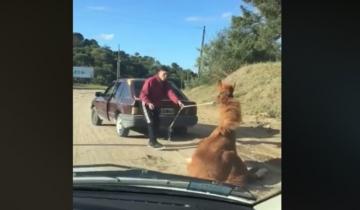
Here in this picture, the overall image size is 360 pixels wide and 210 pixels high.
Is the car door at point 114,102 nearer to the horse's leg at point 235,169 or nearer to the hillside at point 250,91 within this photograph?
the hillside at point 250,91

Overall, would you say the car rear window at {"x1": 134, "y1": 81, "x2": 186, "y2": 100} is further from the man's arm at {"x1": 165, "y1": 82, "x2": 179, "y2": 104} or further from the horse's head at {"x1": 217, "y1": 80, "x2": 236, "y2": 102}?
the horse's head at {"x1": 217, "y1": 80, "x2": 236, "y2": 102}

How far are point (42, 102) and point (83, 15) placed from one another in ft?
4.65

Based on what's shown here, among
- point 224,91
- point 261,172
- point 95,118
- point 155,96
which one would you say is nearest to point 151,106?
point 155,96

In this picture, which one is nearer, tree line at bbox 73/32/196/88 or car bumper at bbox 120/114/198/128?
tree line at bbox 73/32/196/88

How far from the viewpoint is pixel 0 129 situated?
1174mm

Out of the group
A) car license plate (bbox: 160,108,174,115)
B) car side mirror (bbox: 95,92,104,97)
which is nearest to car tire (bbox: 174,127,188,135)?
car license plate (bbox: 160,108,174,115)

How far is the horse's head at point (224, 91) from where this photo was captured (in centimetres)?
300

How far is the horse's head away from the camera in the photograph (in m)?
3.00

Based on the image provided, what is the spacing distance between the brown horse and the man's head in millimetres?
308

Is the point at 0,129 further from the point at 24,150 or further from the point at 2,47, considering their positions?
the point at 2,47

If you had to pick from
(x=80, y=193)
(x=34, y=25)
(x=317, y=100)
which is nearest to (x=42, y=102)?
(x=34, y=25)

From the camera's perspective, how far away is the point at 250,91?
2980mm

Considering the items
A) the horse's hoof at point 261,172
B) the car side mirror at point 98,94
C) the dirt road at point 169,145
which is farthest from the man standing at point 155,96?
the horse's hoof at point 261,172

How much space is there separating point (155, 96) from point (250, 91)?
1.78ft
